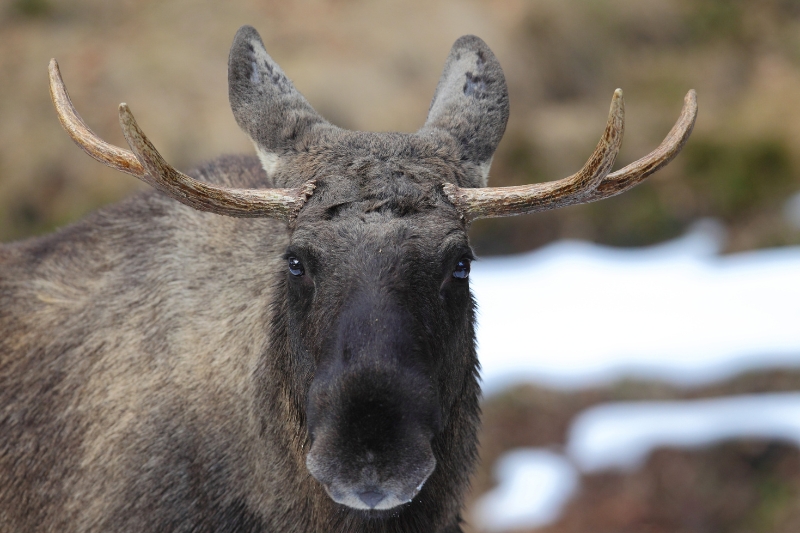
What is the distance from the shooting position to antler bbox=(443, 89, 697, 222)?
3.73m

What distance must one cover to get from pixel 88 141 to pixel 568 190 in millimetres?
2077

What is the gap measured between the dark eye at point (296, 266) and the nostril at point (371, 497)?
3.25ft

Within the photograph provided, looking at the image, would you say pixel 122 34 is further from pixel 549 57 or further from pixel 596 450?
pixel 596 450

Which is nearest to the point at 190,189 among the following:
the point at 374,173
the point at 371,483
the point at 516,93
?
the point at 374,173

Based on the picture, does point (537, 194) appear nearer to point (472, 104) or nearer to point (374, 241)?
point (374, 241)

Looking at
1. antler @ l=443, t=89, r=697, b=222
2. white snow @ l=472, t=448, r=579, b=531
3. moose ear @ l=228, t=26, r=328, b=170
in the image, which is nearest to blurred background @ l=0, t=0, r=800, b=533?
white snow @ l=472, t=448, r=579, b=531

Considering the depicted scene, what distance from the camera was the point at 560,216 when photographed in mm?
13781

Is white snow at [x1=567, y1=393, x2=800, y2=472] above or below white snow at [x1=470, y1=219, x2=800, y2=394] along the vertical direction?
below

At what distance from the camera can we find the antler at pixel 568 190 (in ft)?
12.2

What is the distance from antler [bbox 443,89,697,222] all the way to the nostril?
4.22ft

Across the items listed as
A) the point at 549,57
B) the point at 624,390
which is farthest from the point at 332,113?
the point at 624,390

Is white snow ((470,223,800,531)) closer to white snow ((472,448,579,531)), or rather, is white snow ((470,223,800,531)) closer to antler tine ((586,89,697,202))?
white snow ((472,448,579,531))

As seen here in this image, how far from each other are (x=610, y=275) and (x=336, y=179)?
9.39 metres

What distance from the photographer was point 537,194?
12.4ft
